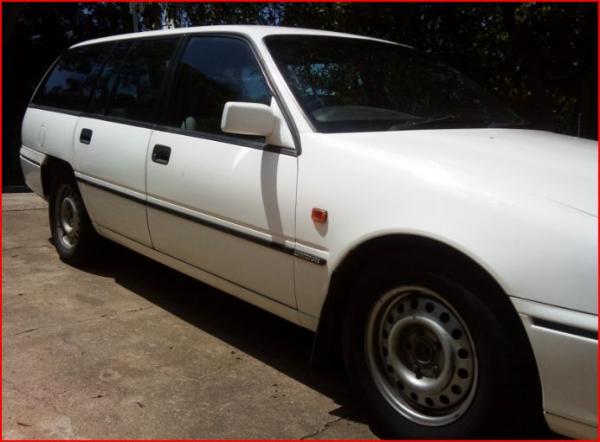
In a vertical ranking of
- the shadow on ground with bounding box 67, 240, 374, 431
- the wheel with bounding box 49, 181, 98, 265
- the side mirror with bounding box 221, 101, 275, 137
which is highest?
the side mirror with bounding box 221, 101, 275, 137

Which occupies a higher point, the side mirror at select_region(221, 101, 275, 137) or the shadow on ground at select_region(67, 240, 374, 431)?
the side mirror at select_region(221, 101, 275, 137)

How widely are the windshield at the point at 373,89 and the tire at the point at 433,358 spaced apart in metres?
0.81

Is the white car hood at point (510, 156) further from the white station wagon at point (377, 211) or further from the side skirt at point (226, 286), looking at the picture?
the side skirt at point (226, 286)

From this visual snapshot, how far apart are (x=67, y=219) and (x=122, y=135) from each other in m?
1.37

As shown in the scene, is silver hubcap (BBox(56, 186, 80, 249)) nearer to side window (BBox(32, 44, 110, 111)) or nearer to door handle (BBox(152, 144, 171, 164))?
side window (BBox(32, 44, 110, 111))

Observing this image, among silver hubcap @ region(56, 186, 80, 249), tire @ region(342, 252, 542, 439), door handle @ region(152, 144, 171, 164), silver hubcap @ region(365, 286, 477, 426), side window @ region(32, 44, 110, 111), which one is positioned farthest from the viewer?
silver hubcap @ region(56, 186, 80, 249)

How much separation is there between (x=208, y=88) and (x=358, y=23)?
188 inches

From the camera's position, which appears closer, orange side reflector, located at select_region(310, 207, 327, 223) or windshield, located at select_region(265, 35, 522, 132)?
orange side reflector, located at select_region(310, 207, 327, 223)

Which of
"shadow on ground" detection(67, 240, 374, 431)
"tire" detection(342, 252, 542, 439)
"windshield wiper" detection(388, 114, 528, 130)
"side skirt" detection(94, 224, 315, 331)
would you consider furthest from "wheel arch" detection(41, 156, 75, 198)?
"tire" detection(342, 252, 542, 439)

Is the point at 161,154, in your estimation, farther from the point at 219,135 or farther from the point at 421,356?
the point at 421,356

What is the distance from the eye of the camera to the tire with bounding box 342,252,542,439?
7.16 ft

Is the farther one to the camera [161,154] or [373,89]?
[161,154]

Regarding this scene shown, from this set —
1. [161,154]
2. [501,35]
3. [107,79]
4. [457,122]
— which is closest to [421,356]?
[457,122]

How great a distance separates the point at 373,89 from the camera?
324cm
